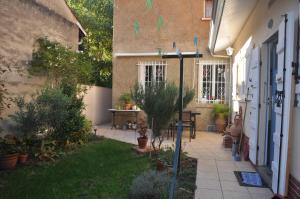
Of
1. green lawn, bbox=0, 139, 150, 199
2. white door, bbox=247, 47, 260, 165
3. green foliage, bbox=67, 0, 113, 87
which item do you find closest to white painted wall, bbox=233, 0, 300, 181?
white door, bbox=247, 47, 260, 165

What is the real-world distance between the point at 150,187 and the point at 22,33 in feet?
17.2

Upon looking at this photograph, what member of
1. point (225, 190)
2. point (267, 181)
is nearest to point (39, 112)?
point (225, 190)

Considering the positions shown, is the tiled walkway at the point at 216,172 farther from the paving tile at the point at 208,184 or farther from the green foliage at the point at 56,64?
the green foliage at the point at 56,64

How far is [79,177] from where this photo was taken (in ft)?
14.9

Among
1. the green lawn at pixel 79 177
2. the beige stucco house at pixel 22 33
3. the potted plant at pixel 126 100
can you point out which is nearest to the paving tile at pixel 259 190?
the green lawn at pixel 79 177

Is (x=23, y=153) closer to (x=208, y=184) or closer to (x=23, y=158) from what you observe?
(x=23, y=158)

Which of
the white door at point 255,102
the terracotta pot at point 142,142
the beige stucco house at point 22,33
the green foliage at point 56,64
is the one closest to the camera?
the white door at point 255,102

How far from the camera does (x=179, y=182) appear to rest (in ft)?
14.2

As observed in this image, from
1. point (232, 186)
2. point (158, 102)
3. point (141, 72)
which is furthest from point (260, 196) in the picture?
point (141, 72)

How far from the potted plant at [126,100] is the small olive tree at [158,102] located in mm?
4683

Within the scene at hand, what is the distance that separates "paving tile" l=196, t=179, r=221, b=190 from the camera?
4.17m

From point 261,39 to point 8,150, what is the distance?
5057 mm

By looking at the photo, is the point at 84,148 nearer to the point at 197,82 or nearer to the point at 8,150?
the point at 8,150

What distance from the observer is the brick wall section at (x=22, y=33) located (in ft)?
20.4
